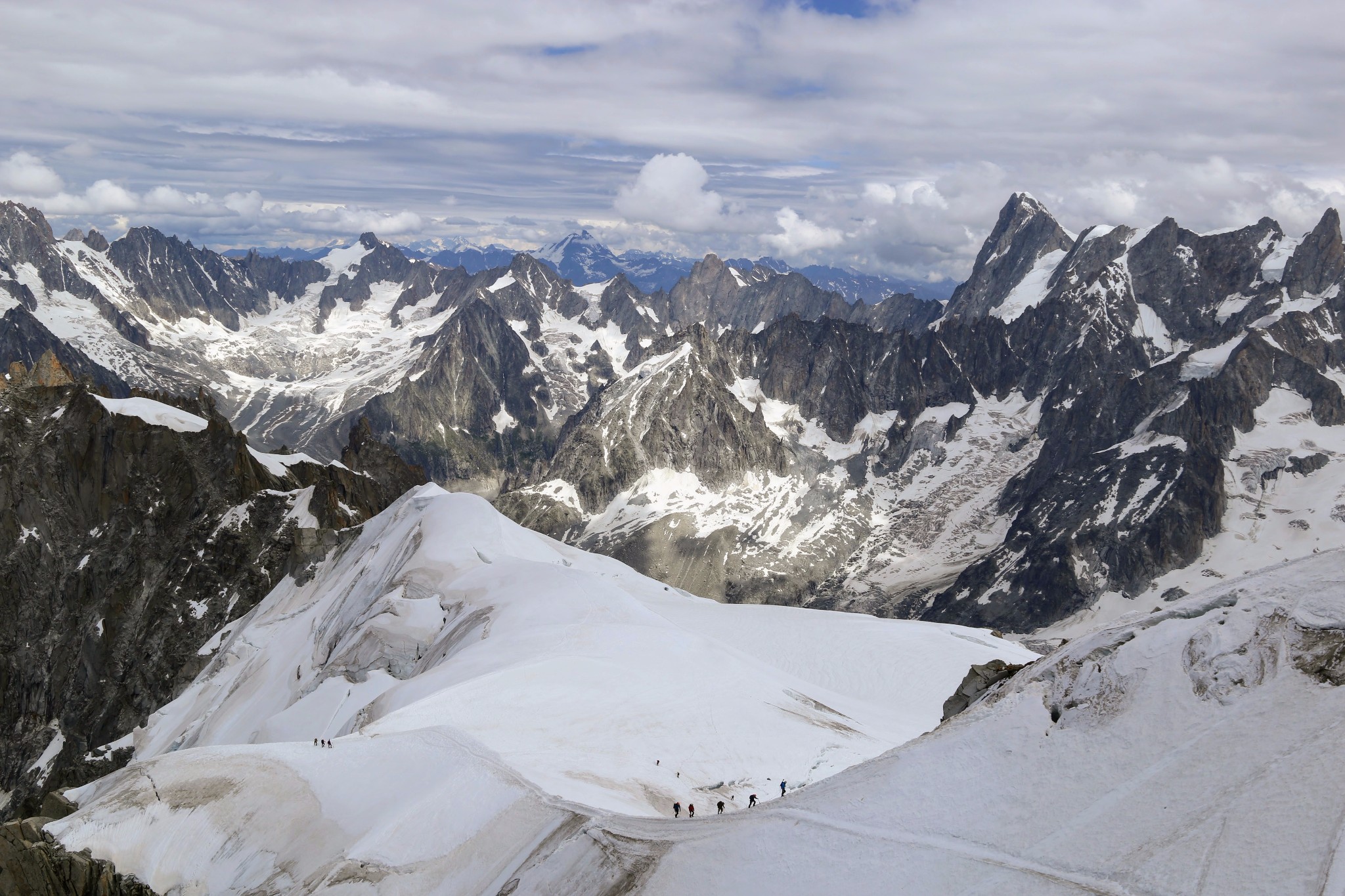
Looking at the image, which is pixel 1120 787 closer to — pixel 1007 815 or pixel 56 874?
pixel 1007 815

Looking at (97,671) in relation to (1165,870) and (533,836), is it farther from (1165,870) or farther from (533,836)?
(1165,870)

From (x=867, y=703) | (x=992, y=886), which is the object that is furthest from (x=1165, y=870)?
(x=867, y=703)

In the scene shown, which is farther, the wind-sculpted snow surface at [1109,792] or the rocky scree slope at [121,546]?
the rocky scree slope at [121,546]

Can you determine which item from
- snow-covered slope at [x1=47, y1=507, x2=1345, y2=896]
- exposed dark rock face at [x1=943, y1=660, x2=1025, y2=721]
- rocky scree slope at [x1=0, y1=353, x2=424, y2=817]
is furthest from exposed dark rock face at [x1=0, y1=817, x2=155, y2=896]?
rocky scree slope at [x1=0, y1=353, x2=424, y2=817]

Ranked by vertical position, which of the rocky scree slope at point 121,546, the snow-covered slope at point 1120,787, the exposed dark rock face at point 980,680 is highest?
the snow-covered slope at point 1120,787

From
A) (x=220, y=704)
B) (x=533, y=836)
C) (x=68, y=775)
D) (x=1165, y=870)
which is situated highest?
(x=1165, y=870)

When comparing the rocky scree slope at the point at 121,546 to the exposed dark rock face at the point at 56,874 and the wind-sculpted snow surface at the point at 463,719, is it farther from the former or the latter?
the exposed dark rock face at the point at 56,874

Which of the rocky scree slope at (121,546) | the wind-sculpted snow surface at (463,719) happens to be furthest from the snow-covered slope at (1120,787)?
the rocky scree slope at (121,546)

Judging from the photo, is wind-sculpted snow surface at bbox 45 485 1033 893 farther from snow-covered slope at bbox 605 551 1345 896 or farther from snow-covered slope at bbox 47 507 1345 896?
snow-covered slope at bbox 605 551 1345 896
